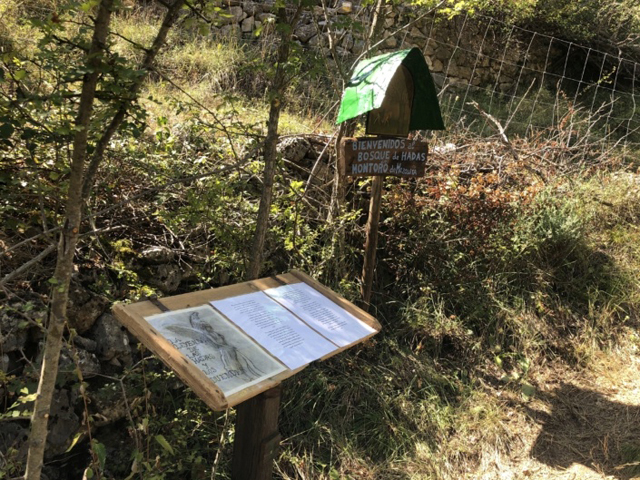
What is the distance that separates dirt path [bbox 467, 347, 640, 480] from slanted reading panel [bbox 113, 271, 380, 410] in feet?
5.03

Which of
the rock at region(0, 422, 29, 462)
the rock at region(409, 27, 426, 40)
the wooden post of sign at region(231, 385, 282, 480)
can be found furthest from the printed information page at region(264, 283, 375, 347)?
the rock at region(409, 27, 426, 40)

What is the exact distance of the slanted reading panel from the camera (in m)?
1.58

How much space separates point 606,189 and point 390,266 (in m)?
2.43

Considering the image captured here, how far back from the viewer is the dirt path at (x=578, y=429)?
2.96m

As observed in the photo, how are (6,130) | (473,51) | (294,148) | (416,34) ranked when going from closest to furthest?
(6,130), (294,148), (416,34), (473,51)

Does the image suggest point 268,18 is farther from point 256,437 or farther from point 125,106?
point 256,437

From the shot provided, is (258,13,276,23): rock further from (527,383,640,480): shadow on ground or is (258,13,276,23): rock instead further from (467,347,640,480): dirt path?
(527,383,640,480): shadow on ground

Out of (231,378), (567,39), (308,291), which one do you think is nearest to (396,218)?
(308,291)

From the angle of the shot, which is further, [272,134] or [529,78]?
[529,78]

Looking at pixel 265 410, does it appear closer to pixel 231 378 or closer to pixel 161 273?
pixel 231 378

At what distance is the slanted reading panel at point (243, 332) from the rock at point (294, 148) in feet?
5.91

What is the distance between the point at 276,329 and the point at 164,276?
4.27ft

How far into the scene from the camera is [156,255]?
9.70 ft

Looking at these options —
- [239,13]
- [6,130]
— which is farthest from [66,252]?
[239,13]
